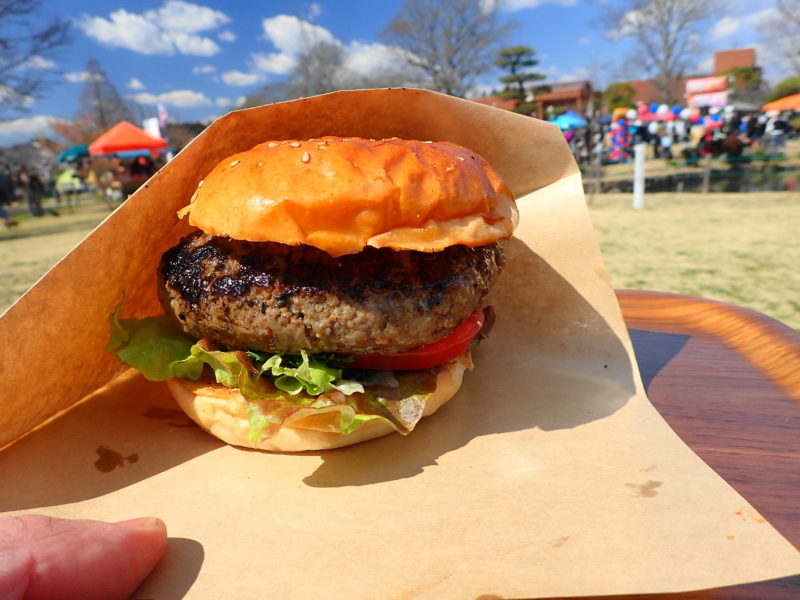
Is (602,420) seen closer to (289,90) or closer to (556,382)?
(556,382)

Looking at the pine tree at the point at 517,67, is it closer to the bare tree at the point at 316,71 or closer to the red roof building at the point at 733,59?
the bare tree at the point at 316,71

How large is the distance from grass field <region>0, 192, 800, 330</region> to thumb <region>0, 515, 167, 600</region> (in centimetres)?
570

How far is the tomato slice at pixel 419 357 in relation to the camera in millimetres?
2027

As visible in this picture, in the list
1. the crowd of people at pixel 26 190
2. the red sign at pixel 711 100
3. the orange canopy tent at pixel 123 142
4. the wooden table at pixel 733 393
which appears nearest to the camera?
the wooden table at pixel 733 393

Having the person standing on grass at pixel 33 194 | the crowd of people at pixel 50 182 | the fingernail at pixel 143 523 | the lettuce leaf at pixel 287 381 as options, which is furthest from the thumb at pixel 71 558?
the person standing on grass at pixel 33 194

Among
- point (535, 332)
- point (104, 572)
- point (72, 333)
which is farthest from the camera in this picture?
point (535, 332)

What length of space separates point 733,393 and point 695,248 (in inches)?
294

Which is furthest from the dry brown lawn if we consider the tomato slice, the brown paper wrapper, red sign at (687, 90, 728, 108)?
red sign at (687, 90, 728, 108)

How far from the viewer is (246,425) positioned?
1.89m

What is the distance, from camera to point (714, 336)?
2736mm

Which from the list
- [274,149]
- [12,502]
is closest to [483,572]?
[12,502]

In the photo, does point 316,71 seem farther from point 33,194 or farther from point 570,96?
point 570,96

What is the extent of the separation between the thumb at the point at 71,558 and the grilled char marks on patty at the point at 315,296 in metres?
0.76

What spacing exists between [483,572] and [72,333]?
164 centimetres
